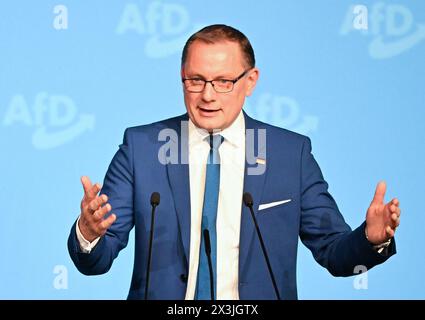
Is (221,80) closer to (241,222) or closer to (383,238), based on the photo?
(241,222)

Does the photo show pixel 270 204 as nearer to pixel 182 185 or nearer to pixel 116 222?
pixel 182 185

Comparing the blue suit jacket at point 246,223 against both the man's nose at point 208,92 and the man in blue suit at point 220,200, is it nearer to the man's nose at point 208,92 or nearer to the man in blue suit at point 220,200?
the man in blue suit at point 220,200

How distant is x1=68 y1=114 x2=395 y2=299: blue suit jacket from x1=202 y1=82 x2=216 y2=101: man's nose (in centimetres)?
20

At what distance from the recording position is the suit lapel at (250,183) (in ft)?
10.2

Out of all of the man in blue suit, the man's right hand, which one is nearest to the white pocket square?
the man in blue suit

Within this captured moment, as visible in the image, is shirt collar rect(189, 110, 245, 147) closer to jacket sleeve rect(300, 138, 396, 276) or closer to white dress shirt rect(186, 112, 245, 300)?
white dress shirt rect(186, 112, 245, 300)

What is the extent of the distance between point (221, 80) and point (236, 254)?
541mm

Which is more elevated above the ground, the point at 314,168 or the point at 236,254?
the point at 314,168

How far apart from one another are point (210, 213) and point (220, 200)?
2.5 inches

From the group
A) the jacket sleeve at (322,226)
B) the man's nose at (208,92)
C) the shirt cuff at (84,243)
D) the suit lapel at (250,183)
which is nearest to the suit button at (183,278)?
the suit lapel at (250,183)
